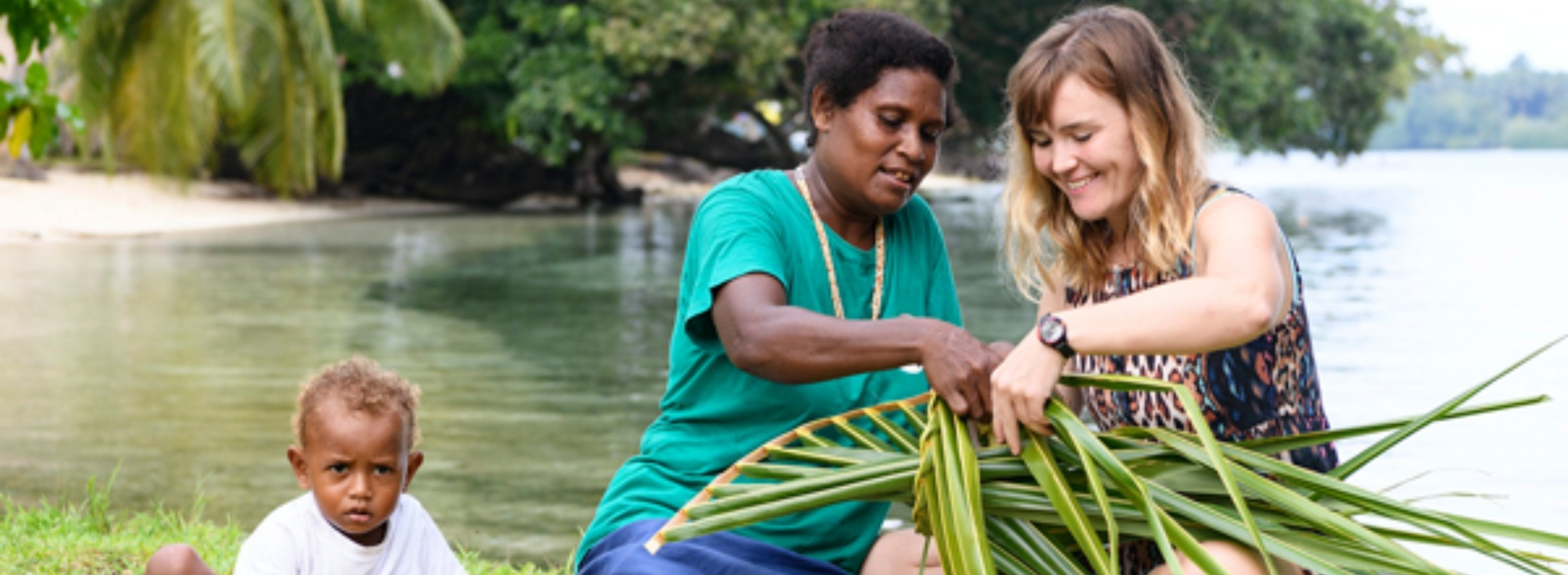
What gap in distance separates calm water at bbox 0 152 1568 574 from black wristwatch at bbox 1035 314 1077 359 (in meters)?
0.57

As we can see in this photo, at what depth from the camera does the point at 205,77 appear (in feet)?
47.5

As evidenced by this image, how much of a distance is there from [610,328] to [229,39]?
17.4 ft

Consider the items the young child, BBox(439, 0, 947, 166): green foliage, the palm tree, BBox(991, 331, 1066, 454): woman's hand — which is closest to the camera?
BBox(991, 331, 1066, 454): woman's hand

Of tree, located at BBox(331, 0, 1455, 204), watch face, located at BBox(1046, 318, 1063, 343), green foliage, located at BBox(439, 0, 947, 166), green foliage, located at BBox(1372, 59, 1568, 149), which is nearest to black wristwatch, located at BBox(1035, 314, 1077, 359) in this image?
watch face, located at BBox(1046, 318, 1063, 343)

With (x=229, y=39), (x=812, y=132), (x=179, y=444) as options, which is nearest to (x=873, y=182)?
(x=812, y=132)

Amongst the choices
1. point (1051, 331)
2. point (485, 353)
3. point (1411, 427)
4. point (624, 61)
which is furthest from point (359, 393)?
point (624, 61)

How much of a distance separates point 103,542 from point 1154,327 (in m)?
2.95

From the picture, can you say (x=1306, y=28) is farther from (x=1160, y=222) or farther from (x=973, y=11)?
(x=1160, y=222)

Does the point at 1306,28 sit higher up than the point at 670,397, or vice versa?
the point at 1306,28

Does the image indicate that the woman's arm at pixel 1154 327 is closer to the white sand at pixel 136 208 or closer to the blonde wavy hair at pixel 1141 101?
the blonde wavy hair at pixel 1141 101

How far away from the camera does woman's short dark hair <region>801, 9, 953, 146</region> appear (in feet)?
8.12

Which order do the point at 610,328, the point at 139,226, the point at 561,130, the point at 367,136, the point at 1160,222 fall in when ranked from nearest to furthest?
the point at 1160,222, the point at 610,328, the point at 139,226, the point at 561,130, the point at 367,136

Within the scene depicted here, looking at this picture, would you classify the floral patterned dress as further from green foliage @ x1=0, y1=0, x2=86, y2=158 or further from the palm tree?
the palm tree

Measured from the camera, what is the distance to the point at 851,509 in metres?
2.56
